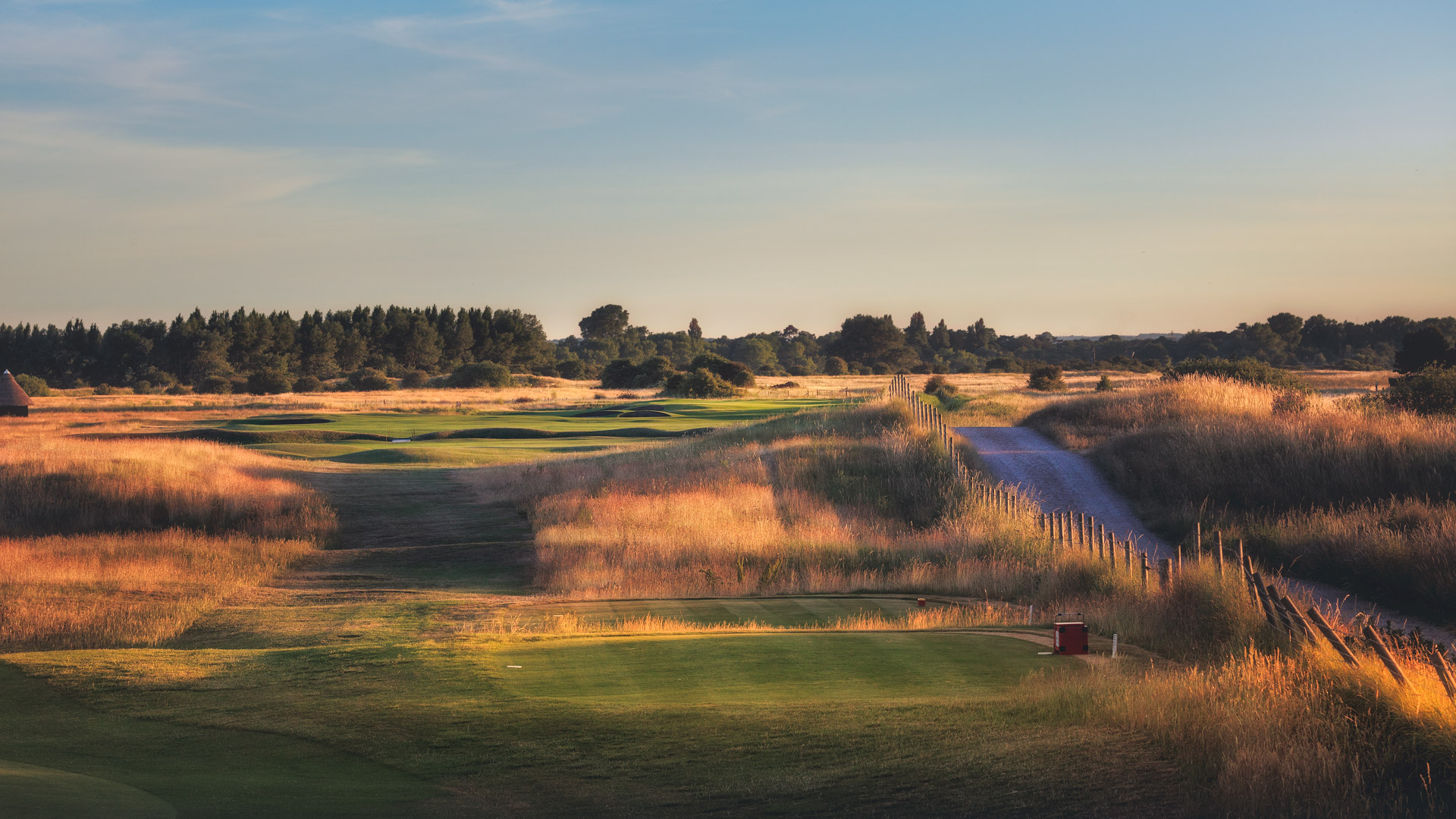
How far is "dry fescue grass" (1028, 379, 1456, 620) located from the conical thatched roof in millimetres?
50600

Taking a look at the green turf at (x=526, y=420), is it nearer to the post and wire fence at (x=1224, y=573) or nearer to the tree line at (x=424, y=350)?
the post and wire fence at (x=1224, y=573)

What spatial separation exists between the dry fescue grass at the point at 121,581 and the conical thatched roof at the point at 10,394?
36507 millimetres

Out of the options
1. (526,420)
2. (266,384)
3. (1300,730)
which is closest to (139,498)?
(1300,730)

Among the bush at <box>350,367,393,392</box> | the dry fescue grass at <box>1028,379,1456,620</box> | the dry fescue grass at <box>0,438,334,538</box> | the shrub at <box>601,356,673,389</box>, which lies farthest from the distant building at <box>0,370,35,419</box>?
the shrub at <box>601,356,673,389</box>

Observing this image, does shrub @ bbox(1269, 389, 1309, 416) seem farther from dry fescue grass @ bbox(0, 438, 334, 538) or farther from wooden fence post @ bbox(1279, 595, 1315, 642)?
dry fescue grass @ bbox(0, 438, 334, 538)

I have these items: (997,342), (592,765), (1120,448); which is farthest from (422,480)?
(997,342)

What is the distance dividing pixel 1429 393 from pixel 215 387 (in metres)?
89.4

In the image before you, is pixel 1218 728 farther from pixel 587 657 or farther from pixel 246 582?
pixel 246 582

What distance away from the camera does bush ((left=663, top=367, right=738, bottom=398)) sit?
272 feet

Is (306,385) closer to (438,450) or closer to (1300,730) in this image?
(438,450)

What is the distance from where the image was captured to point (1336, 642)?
7773mm

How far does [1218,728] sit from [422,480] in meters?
27.8

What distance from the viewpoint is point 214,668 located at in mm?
9539

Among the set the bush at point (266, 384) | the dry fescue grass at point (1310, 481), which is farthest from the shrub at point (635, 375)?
the dry fescue grass at point (1310, 481)
